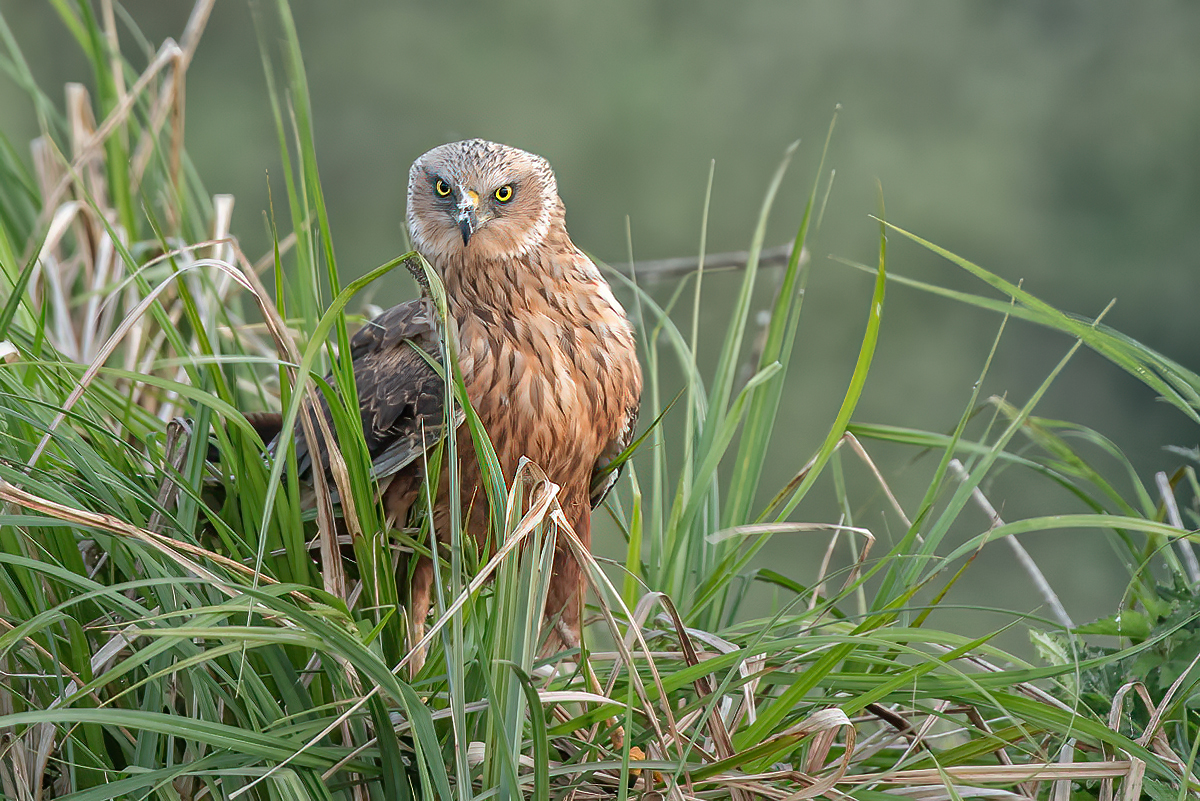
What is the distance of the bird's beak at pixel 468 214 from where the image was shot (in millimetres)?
1546

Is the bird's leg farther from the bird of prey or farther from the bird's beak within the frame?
the bird's beak

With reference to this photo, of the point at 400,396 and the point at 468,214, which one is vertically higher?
the point at 468,214

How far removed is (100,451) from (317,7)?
32.7 feet

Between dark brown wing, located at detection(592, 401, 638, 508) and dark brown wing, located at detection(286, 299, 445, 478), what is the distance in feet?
0.86

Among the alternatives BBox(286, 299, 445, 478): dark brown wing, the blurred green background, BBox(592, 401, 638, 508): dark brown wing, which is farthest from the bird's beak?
the blurred green background

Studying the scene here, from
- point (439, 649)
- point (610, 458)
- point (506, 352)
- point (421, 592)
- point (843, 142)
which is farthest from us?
point (843, 142)

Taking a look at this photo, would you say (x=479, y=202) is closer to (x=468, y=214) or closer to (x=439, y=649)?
(x=468, y=214)

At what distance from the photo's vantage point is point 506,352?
1.51 metres

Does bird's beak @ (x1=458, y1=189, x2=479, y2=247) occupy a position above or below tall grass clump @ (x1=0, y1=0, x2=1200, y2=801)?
above

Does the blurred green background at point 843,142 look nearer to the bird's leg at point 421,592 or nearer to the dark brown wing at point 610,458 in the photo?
the dark brown wing at point 610,458

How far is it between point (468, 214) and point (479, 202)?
3 centimetres

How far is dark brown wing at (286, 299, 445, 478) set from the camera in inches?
56.9

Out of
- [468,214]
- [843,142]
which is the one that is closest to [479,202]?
[468,214]

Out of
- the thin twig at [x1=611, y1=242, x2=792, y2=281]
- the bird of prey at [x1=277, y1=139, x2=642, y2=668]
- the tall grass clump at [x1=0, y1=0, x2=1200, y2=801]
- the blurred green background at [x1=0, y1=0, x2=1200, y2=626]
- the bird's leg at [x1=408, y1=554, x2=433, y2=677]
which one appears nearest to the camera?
the tall grass clump at [x1=0, y1=0, x2=1200, y2=801]
